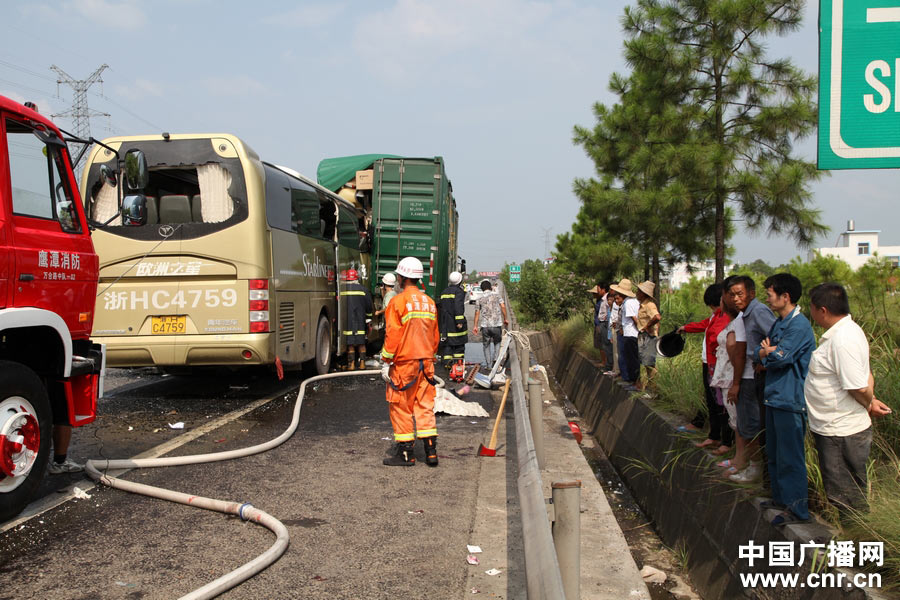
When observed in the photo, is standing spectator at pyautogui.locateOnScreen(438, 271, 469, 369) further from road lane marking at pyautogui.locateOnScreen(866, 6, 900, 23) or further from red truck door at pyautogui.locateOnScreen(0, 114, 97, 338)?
road lane marking at pyautogui.locateOnScreen(866, 6, 900, 23)

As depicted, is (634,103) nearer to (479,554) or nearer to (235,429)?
(235,429)

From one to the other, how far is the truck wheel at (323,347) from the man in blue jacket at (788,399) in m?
8.11

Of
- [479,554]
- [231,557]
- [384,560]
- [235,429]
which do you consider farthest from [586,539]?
[235,429]

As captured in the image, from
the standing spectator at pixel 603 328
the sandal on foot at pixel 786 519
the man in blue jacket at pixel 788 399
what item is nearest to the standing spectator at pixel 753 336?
the man in blue jacket at pixel 788 399

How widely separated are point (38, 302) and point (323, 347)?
7.34 m

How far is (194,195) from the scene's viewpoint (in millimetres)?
9117

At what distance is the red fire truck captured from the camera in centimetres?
460

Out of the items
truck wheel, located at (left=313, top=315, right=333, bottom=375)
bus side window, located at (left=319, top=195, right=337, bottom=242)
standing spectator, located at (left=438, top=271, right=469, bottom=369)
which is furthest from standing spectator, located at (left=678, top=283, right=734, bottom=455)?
bus side window, located at (left=319, top=195, right=337, bottom=242)

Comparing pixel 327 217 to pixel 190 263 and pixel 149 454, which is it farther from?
pixel 149 454

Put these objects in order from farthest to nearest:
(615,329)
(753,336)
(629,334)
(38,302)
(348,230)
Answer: (348,230)
(615,329)
(629,334)
(753,336)
(38,302)

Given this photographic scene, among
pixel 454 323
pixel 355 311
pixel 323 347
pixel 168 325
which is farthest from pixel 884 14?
pixel 355 311

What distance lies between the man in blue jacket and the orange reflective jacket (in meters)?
2.81

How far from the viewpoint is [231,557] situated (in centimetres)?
420

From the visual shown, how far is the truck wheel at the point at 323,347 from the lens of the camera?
461 inches
